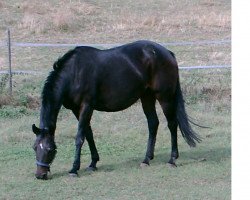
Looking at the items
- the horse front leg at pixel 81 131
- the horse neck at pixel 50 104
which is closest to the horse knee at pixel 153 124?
the horse front leg at pixel 81 131

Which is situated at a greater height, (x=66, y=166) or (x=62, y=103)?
(x=62, y=103)

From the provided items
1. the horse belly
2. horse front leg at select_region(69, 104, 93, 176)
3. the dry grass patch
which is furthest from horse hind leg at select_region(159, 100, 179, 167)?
the dry grass patch

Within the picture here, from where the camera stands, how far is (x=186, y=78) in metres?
12.6

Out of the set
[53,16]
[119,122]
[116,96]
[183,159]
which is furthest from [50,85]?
[53,16]

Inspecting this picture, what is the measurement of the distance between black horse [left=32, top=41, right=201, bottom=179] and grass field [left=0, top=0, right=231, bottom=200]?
1.35 ft

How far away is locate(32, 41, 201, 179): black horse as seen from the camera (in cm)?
628

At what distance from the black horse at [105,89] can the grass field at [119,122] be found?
41 centimetres

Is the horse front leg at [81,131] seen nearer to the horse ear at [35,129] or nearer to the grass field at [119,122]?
the grass field at [119,122]

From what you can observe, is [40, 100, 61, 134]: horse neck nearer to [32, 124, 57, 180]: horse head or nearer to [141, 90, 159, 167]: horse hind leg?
[32, 124, 57, 180]: horse head

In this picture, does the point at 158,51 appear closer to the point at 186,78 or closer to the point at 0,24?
the point at 186,78

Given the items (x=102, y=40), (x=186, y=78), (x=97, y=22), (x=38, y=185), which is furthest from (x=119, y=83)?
(x=97, y=22)
